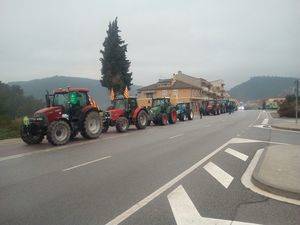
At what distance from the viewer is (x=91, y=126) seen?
848 inches

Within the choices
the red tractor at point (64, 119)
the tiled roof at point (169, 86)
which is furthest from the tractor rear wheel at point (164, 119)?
the tiled roof at point (169, 86)

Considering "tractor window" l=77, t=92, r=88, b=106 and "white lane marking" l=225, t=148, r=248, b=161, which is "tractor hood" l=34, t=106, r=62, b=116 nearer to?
"tractor window" l=77, t=92, r=88, b=106

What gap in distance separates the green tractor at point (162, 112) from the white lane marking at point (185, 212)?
26194 mm

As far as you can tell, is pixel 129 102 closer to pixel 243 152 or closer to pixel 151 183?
pixel 243 152

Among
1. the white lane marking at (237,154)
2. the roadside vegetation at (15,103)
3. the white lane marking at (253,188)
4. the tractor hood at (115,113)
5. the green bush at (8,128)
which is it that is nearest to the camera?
the white lane marking at (253,188)

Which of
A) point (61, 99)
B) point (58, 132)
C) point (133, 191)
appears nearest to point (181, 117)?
point (61, 99)

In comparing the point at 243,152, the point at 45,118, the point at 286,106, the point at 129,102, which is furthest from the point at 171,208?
the point at 286,106

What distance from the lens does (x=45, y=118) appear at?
1898 centimetres

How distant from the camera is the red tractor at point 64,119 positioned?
1895 cm

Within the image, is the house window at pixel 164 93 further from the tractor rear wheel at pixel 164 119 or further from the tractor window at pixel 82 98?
the tractor window at pixel 82 98

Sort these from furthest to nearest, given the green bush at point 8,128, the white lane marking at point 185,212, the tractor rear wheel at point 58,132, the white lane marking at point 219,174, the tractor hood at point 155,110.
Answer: the tractor hood at point 155,110 → the green bush at point 8,128 → the tractor rear wheel at point 58,132 → the white lane marking at point 219,174 → the white lane marking at point 185,212

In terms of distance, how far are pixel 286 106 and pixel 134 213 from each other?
5131 cm

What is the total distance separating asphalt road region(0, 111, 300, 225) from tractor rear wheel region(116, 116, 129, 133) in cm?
1080

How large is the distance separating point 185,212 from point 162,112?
28.6 meters
